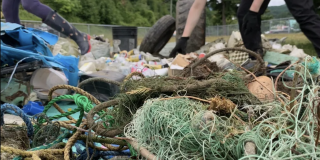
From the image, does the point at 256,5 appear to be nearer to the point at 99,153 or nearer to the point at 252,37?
the point at 252,37

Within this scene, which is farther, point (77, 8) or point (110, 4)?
point (110, 4)

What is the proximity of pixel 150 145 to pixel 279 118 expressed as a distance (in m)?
0.38

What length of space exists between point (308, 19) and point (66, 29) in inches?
108

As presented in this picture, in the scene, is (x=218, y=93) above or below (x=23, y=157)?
above

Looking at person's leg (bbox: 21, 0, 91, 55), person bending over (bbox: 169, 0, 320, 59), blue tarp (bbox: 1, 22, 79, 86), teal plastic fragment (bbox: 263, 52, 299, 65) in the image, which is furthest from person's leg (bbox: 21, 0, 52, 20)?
teal plastic fragment (bbox: 263, 52, 299, 65)

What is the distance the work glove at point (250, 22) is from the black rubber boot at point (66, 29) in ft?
7.21

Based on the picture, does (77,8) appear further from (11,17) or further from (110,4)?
(11,17)

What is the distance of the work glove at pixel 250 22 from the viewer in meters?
2.29

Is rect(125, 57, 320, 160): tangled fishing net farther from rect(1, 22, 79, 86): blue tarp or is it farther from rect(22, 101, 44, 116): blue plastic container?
rect(1, 22, 79, 86): blue tarp

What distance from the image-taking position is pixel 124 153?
105cm

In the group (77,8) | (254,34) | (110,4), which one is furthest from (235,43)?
(110,4)

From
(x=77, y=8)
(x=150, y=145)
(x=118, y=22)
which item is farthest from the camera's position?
(x=118, y=22)

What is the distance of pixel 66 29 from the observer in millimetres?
3422

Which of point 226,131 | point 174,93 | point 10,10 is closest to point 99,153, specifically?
point 174,93
